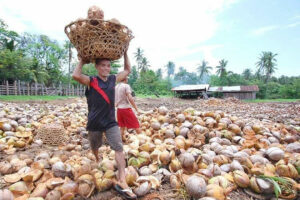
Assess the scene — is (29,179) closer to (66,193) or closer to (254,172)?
(66,193)

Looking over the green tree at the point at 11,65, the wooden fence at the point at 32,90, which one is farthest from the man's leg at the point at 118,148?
the green tree at the point at 11,65

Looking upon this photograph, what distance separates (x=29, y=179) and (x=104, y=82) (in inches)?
52.7

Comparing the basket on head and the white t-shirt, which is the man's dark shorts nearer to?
the basket on head

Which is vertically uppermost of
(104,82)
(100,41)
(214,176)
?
(100,41)

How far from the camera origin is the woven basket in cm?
194

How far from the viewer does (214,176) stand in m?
2.35

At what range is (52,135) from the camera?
3.74 m

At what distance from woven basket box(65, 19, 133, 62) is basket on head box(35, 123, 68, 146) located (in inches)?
88.9

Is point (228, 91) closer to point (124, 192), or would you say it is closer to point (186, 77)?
point (124, 192)

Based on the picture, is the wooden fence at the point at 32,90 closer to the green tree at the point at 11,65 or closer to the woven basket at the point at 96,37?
the green tree at the point at 11,65

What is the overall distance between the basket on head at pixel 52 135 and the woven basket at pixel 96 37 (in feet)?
7.41

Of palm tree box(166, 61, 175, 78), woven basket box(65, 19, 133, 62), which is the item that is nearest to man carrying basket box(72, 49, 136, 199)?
woven basket box(65, 19, 133, 62)

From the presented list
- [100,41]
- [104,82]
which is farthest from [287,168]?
[100,41]

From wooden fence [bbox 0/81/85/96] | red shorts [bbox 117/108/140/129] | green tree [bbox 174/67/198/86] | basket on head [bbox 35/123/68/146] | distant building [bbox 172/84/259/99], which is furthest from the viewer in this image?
green tree [bbox 174/67/198/86]
